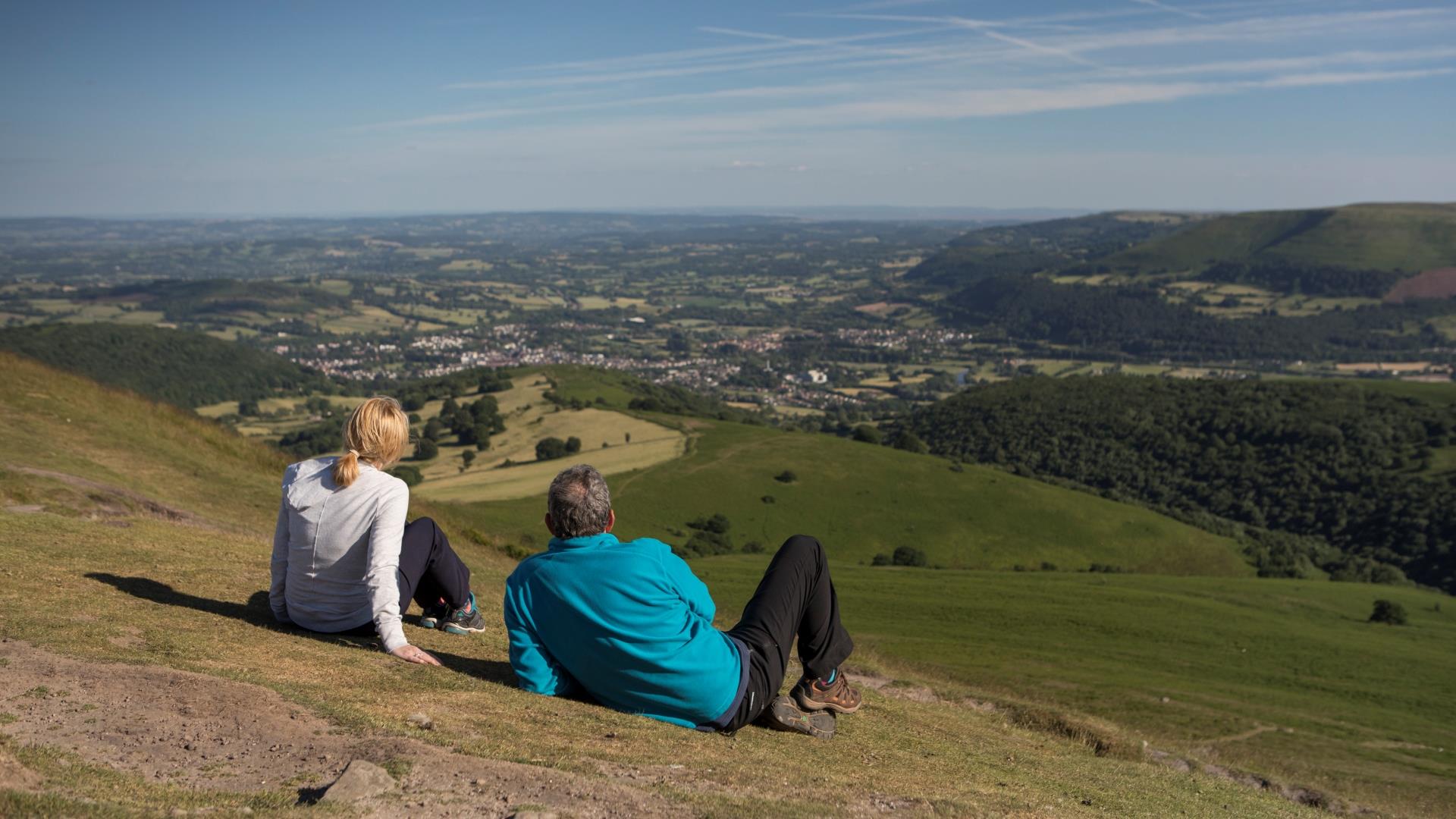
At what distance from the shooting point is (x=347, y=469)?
720cm

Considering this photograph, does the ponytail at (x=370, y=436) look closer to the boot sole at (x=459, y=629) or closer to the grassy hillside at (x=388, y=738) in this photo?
the grassy hillside at (x=388, y=738)

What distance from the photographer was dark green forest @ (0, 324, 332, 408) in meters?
135

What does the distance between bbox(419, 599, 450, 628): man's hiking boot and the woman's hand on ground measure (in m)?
1.50

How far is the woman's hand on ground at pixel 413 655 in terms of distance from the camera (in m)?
7.49

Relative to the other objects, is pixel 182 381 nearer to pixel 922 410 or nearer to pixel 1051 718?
pixel 922 410

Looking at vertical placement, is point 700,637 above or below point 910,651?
above

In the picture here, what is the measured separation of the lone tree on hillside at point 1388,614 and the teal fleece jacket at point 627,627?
4932 cm

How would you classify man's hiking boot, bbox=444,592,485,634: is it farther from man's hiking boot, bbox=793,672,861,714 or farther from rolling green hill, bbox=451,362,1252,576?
rolling green hill, bbox=451,362,1252,576

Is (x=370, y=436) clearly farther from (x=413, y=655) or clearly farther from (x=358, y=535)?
(x=413, y=655)

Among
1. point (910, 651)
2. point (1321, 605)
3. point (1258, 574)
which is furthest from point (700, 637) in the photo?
point (1258, 574)

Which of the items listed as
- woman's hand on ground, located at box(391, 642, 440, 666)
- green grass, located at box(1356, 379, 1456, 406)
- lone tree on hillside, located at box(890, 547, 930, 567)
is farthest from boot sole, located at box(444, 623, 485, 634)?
green grass, located at box(1356, 379, 1456, 406)

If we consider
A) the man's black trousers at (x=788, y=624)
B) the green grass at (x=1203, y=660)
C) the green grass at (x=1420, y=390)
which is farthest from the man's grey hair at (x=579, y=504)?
the green grass at (x=1420, y=390)

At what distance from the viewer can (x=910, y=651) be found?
24.8 metres

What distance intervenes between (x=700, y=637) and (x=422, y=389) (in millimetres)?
122847
